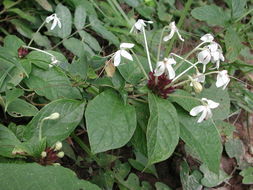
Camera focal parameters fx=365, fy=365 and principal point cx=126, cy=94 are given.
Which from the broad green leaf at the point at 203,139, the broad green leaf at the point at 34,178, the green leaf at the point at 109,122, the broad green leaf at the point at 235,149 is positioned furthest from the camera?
Answer: the broad green leaf at the point at 235,149

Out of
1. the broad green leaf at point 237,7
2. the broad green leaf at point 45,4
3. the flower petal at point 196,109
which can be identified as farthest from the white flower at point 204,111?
the broad green leaf at point 45,4

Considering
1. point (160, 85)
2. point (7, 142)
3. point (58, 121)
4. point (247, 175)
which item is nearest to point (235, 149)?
point (247, 175)

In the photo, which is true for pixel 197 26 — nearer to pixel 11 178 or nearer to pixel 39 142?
pixel 39 142

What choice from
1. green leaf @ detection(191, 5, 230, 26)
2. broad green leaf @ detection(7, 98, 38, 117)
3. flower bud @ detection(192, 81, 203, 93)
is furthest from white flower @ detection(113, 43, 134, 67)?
green leaf @ detection(191, 5, 230, 26)

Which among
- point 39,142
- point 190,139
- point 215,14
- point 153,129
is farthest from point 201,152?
point 215,14

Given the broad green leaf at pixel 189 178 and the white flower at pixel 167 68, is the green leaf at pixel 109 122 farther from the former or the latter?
the broad green leaf at pixel 189 178

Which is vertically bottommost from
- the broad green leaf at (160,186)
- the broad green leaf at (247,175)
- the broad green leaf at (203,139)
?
the broad green leaf at (247,175)

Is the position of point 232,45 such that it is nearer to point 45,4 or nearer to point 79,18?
point 79,18
